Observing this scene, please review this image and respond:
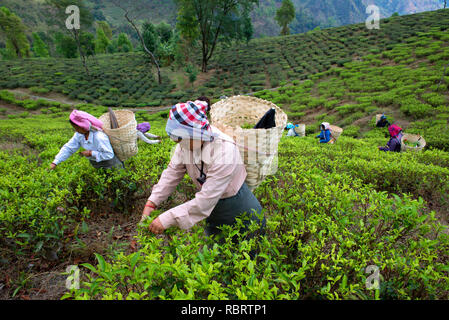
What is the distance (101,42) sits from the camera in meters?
43.4

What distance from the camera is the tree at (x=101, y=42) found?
43094 millimetres

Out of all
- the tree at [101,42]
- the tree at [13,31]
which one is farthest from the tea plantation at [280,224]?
the tree at [101,42]

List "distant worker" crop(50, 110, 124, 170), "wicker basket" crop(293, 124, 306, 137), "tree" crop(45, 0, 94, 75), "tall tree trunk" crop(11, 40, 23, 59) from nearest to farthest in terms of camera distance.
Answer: "distant worker" crop(50, 110, 124, 170) < "wicker basket" crop(293, 124, 306, 137) < "tree" crop(45, 0, 94, 75) < "tall tree trunk" crop(11, 40, 23, 59)

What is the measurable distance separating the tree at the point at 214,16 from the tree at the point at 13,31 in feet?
86.5

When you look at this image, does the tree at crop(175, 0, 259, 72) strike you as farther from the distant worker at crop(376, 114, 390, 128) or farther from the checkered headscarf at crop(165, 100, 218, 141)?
the checkered headscarf at crop(165, 100, 218, 141)

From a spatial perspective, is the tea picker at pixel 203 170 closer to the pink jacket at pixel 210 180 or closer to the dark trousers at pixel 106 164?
the pink jacket at pixel 210 180

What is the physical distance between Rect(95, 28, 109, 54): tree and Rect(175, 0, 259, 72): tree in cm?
2632

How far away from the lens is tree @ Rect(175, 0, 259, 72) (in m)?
22.7

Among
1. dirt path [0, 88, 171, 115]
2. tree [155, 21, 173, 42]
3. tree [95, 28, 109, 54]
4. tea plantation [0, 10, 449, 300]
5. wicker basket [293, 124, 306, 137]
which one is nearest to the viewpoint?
tea plantation [0, 10, 449, 300]

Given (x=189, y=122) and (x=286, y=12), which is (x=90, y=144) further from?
(x=286, y=12)

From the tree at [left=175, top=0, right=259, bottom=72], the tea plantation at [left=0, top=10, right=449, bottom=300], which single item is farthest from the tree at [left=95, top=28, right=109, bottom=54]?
the tea plantation at [left=0, top=10, right=449, bottom=300]

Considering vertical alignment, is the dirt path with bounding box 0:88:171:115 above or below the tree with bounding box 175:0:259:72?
below

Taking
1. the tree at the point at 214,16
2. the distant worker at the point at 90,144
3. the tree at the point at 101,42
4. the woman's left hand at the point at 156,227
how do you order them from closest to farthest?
the woman's left hand at the point at 156,227 → the distant worker at the point at 90,144 → the tree at the point at 214,16 → the tree at the point at 101,42
